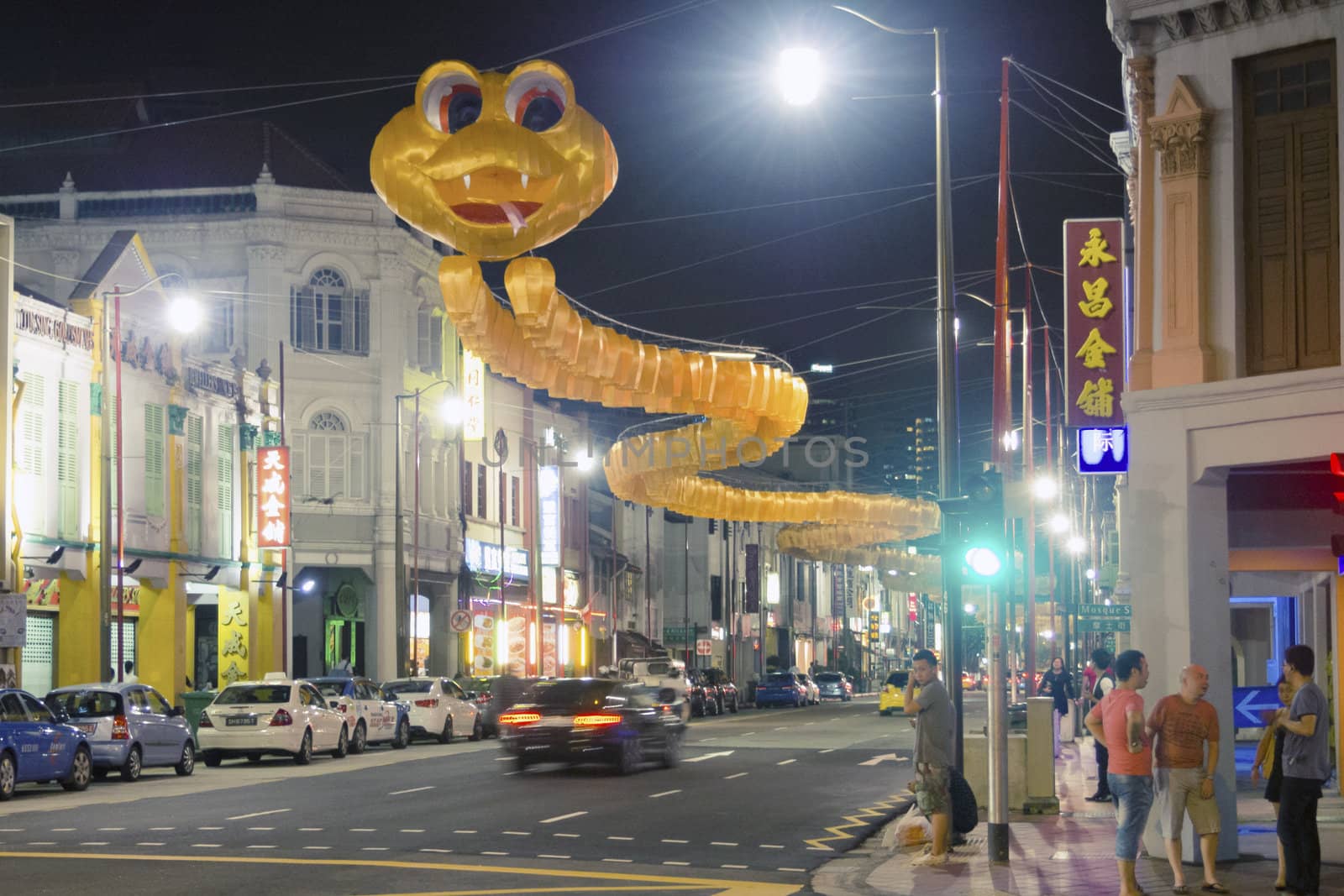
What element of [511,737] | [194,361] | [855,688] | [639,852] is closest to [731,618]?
[855,688]

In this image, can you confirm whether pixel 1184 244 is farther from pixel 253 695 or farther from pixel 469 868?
pixel 253 695

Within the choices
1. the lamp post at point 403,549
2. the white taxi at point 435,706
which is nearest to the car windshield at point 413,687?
the white taxi at point 435,706

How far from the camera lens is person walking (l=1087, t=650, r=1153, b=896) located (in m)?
13.7

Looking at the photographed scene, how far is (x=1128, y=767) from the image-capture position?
13875mm

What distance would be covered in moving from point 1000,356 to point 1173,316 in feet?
41.7

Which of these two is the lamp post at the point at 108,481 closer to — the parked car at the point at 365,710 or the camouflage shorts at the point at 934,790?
the parked car at the point at 365,710

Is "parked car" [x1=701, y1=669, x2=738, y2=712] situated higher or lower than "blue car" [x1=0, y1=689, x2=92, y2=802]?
lower

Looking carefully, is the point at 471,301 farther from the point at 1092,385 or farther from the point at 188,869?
the point at 1092,385

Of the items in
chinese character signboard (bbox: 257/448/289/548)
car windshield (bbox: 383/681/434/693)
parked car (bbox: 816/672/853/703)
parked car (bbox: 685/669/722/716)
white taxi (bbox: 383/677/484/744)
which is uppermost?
chinese character signboard (bbox: 257/448/289/548)

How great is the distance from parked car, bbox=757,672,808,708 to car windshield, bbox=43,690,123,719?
5016cm

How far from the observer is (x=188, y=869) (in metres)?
15.7

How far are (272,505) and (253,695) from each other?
1683cm

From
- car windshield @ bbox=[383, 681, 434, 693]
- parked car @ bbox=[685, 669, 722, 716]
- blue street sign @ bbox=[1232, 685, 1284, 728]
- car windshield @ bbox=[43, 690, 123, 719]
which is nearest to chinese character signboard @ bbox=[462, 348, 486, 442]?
parked car @ bbox=[685, 669, 722, 716]

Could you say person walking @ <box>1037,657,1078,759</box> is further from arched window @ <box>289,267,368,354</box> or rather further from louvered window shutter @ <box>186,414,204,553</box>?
arched window @ <box>289,267,368,354</box>
